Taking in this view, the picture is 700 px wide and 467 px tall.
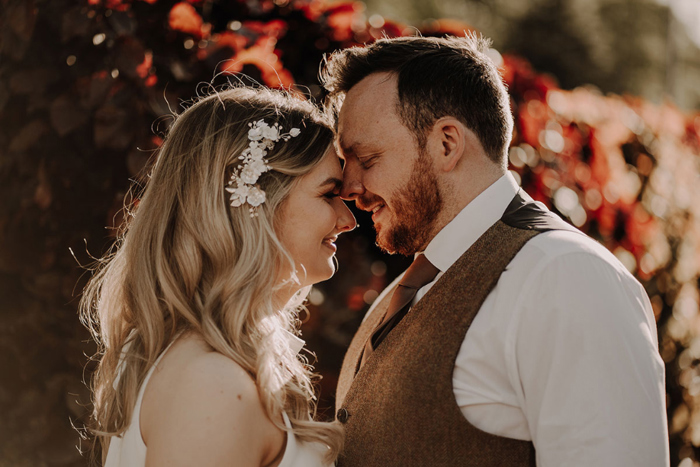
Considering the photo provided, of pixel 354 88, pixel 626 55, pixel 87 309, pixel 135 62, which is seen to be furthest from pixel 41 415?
pixel 626 55

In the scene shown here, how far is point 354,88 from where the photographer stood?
86.0 inches

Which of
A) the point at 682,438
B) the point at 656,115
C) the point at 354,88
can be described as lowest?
the point at 682,438

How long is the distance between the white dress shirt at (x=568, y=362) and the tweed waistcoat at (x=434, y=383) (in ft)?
0.12

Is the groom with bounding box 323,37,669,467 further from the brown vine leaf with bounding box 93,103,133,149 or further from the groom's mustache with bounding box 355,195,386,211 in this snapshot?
the brown vine leaf with bounding box 93,103,133,149

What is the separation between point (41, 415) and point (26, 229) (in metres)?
0.73

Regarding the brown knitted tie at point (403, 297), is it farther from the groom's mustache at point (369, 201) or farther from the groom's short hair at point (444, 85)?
the groom's short hair at point (444, 85)

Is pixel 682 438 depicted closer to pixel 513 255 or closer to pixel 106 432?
pixel 513 255

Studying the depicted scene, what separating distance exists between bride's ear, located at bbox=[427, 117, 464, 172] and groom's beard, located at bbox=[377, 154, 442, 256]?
4 cm

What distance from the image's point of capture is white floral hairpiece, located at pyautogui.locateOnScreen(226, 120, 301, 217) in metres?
1.88

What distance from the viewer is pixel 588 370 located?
1493mm

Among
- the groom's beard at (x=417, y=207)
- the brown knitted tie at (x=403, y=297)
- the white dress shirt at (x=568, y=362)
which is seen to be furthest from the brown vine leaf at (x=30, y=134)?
the white dress shirt at (x=568, y=362)

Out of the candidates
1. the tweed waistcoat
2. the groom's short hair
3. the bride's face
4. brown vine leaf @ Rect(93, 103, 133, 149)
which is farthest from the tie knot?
brown vine leaf @ Rect(93, 103, 133, 149)

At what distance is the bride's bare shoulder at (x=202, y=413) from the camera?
1498mm

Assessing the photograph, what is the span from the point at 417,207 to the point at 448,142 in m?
0.23
